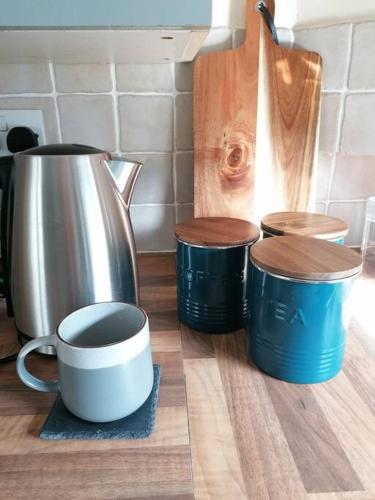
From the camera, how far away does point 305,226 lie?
0.61 meters

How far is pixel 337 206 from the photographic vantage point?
839 millimetres

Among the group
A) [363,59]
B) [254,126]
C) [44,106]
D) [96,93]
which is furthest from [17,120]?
[363,59]

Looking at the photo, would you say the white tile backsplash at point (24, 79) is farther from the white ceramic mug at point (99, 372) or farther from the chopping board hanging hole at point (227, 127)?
the white ceramic mug at point (99, 372)

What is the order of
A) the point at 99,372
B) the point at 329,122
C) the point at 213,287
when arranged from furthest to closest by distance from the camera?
the point at 329,122 → the point at 213,287 → the point at 99,372

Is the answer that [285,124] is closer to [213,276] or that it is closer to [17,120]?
[213,276]

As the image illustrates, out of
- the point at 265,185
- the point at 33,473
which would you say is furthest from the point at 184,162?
the point at 33,473

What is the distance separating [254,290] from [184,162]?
386 mm

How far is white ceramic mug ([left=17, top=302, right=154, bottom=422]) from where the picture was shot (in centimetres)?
34

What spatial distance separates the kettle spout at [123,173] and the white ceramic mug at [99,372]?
18 centimetres

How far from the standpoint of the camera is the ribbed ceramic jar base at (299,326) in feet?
1.46

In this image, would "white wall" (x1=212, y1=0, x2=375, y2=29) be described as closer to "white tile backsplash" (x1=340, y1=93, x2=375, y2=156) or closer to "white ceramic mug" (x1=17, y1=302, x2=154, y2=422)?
"white tile backsplash" (x1=340, y1=93, x2=375, y2=156)

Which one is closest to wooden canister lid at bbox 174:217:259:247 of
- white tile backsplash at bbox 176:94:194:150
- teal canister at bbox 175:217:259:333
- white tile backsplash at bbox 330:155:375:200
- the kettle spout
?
teal canister at bbox 175:217:259:333

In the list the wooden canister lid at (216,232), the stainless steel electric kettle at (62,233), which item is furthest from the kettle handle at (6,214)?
the wooden canister lid at (216,232)

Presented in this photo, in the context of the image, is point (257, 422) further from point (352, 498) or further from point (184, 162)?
point (184, 162)
